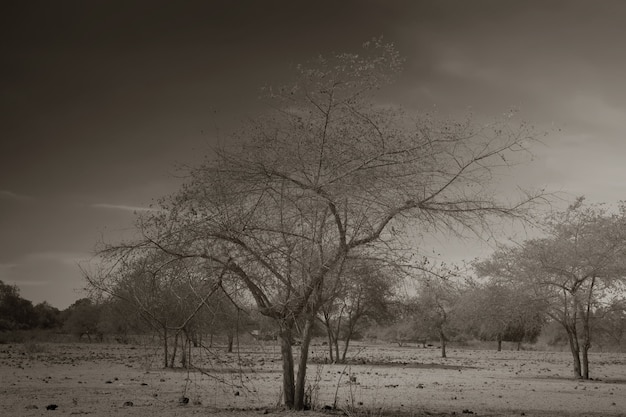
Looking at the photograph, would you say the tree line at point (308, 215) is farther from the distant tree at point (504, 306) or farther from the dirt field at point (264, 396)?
the distant tree at point (504, 306)

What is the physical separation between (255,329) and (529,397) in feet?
31.6

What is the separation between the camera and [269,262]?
42.2 ft

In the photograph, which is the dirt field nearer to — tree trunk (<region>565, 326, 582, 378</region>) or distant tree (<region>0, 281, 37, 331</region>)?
tree trunk (<region>565, 326, 582, 378</region>)

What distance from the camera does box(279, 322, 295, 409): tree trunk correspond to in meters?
13.1

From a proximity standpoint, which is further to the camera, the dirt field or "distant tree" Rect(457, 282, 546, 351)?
"distant tree" Rect(457, 282, 546, 351)

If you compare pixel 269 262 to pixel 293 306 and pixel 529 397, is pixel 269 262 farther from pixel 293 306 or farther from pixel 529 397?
pixel 529 397

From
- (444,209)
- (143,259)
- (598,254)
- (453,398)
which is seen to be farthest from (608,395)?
(143,259)

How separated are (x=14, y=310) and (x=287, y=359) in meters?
96.2

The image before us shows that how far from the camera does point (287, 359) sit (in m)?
13.2

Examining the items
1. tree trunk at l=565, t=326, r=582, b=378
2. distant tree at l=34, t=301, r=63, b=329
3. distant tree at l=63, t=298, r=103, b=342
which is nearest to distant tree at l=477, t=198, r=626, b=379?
tree trunk at l=565, t=326, r=582, b=378

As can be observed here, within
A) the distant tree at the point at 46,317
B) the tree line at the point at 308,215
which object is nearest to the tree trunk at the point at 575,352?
the tree line at the point at 308,215

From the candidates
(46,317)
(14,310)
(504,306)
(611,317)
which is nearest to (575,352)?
(611,317)

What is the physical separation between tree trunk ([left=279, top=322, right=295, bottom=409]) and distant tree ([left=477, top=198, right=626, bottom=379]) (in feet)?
52.1

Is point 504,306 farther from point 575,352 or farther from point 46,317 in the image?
point 46,317
